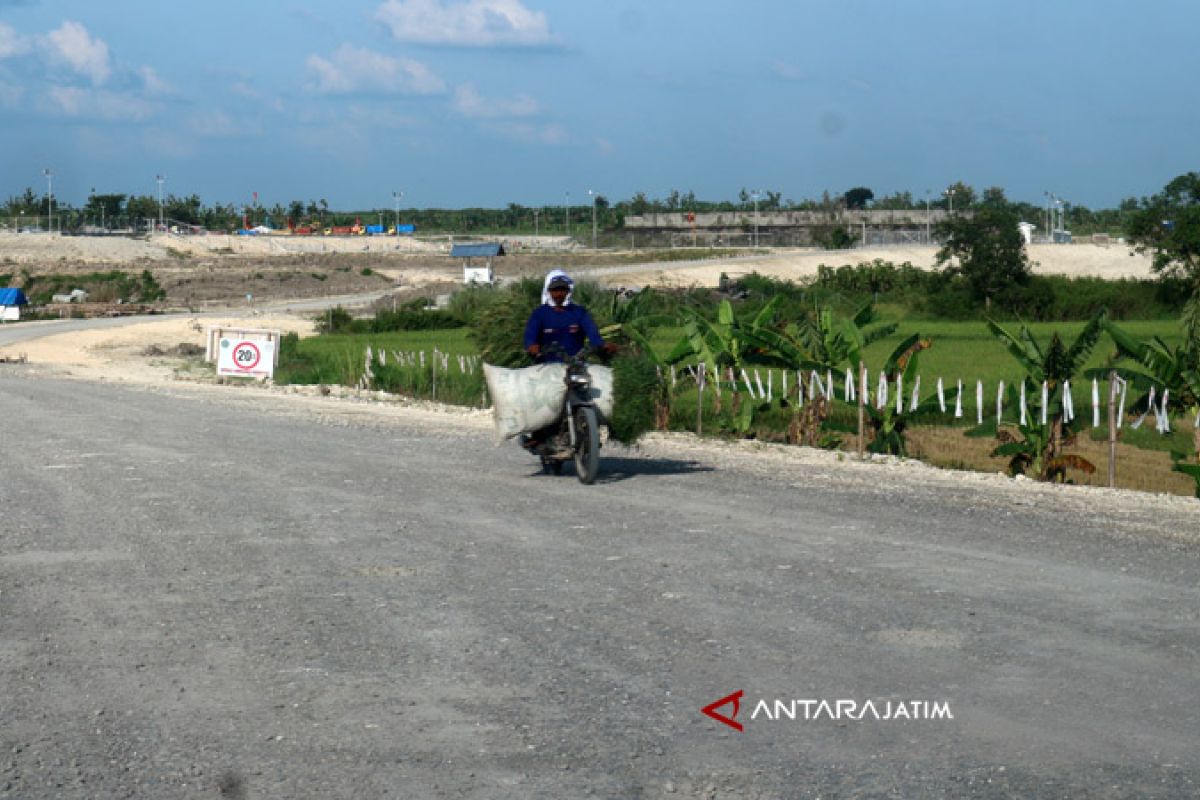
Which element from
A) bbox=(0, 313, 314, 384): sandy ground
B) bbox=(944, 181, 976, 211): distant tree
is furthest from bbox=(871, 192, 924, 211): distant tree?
bbox=(0, 313, 314, 384): sandy ground

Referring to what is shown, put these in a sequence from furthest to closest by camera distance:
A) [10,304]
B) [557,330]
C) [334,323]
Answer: [10,304] < [334,323] < [557,330]

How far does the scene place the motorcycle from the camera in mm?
15250

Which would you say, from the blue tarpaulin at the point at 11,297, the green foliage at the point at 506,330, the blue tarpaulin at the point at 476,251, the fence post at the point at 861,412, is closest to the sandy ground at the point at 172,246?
the blue tarpaulin at the point at 476,251

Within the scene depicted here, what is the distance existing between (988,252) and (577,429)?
61352 mm

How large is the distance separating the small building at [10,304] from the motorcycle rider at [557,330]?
221ft

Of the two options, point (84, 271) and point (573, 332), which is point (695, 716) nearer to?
point (573, 332)

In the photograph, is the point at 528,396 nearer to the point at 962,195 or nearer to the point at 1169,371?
the point at 1169,371

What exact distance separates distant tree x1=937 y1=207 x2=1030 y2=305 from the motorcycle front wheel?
60198 mm

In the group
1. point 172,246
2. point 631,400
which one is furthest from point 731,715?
point 172,246

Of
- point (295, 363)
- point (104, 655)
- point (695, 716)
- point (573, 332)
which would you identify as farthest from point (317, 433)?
point (295, 363)

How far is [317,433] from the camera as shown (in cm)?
2217

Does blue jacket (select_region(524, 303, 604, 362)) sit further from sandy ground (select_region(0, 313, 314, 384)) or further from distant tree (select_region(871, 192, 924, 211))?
distant tree (select_region(871, 192, 924, 211))

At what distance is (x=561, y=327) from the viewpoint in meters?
15.9

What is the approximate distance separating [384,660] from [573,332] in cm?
799
